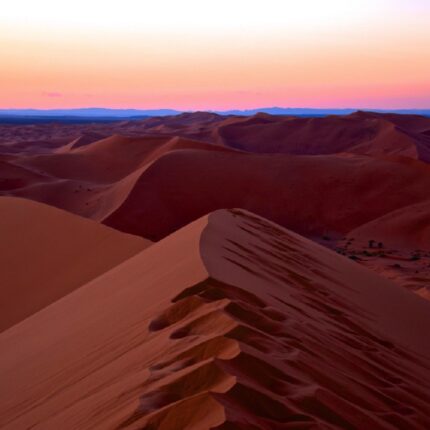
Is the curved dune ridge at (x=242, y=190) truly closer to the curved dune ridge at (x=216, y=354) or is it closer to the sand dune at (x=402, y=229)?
the sand dune at (x=402, y=229)

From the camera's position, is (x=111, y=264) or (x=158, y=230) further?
(x=158, y=230)

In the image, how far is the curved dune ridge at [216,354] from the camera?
235cm

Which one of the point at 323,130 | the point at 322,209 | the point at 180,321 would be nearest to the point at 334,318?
the point at 180,321

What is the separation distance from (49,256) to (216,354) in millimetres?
6638

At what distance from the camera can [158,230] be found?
56.6ft

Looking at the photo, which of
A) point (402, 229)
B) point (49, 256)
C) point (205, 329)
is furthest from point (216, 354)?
point (402, 229)

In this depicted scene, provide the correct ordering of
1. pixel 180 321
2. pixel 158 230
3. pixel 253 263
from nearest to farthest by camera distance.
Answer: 1. pixel 180 321
2. pixel 253 263
3. pixel 158 230

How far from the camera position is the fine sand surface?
24.7 ft

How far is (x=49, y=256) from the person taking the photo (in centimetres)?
882

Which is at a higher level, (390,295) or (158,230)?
(390,295)

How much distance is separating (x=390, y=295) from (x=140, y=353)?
14.1 ft

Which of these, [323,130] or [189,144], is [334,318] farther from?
[323,130]

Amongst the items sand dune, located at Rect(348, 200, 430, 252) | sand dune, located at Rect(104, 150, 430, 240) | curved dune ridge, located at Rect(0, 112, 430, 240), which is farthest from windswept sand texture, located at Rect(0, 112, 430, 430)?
curved dune ridge, located at Rect(0, 112, 430, 240)

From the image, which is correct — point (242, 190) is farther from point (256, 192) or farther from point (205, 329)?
point (205, 329)
